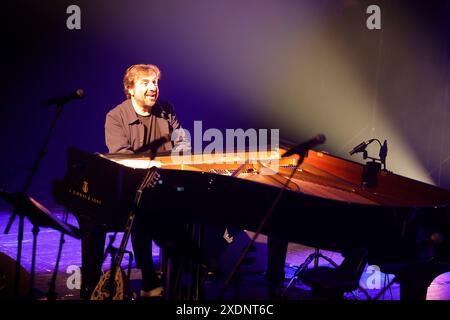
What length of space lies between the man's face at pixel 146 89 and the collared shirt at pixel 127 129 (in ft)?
0.32

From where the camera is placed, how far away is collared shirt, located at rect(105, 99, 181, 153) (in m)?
4.80

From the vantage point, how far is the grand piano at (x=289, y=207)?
11.9 ft

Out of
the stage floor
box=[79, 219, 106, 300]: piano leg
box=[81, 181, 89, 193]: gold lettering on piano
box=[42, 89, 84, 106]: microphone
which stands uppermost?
box=[42, 89, 84, 106]: microphone

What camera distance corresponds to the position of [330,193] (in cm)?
447

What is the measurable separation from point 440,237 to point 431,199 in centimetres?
77

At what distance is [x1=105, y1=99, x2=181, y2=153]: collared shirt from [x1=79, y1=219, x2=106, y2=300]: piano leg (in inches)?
26.3

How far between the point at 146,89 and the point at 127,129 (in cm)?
34

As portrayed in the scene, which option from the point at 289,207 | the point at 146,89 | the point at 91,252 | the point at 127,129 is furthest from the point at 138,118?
the point at 289,207

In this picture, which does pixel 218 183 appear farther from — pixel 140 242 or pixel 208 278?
pixel 208 278

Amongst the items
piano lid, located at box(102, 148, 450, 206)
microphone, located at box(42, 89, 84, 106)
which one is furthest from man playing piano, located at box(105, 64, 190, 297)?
microphone, located at box(42, 89, 84, 106)

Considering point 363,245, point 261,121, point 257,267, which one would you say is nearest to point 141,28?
point 261,121

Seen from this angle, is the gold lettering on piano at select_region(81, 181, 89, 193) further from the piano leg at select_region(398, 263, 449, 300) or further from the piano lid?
the piano leg at select_region(398, 263, 449, 300)

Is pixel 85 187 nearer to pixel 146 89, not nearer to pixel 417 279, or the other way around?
pixel 146 89

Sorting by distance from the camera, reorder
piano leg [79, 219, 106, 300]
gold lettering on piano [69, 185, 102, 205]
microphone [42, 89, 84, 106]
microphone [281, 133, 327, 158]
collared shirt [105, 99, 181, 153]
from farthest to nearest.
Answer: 1. collared shirt [105, 99, 181, 153]
2. piano leg [79, 219, 106, 300]
3. gold lettering on piano [69, 185, 102, 205]
4. microphone [42, 89, 84, 106]
5. microphone [281, 133, 327, 158]
